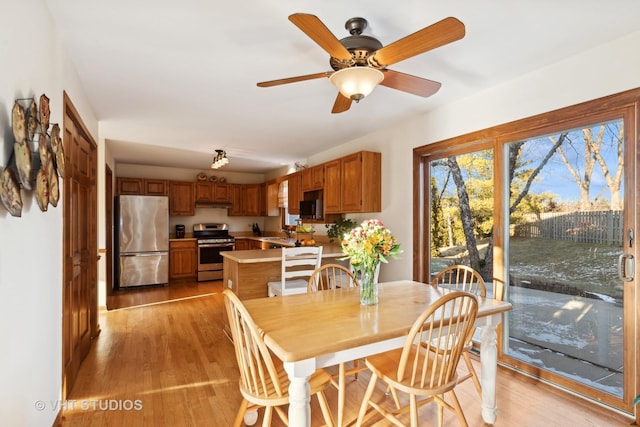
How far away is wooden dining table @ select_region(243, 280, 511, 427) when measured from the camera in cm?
135

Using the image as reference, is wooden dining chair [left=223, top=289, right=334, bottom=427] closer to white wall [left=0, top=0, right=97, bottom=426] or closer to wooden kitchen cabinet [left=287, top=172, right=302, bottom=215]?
white wall [left=0, top=0, right=97, bottom=426]

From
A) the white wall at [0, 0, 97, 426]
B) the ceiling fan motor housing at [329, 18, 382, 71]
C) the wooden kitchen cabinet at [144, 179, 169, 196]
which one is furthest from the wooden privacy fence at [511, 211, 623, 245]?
the wooden kitchen cabinet at [144, 179, 169, 196]

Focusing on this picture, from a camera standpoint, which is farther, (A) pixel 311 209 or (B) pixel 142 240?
(B) pixel 142 240

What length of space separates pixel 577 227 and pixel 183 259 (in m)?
6.19

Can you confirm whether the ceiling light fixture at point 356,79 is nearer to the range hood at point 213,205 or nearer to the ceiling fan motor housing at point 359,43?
the ceiling fan motor housing at point 359,43

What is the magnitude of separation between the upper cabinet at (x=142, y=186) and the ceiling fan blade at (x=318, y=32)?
5.83 meters

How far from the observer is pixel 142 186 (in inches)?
246

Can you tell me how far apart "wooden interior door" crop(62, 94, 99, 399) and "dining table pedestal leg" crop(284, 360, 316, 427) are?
1.75 meters

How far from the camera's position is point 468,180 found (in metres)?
3.09

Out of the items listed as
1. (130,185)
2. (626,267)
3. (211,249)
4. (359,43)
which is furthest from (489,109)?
(130,185)

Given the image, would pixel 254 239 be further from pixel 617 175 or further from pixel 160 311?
pixel 617 175

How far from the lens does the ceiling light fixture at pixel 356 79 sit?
1616mm

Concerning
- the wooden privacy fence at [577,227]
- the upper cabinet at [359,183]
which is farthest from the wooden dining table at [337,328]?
the upper cabinet at [359,183]

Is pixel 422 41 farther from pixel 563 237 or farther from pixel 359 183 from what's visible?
pixel 359 183
